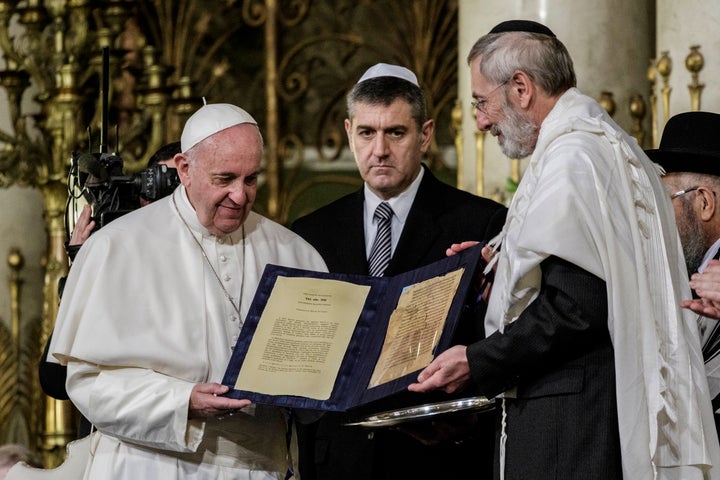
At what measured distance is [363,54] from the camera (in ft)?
29.4

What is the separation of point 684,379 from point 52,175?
5.58 m

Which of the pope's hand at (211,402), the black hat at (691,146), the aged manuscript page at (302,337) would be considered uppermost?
the black hat at (691,146)

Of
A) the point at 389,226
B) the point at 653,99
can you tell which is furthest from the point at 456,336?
the point at 653,99

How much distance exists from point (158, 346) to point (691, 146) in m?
1.87

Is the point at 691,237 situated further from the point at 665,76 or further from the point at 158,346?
the point at 665,76

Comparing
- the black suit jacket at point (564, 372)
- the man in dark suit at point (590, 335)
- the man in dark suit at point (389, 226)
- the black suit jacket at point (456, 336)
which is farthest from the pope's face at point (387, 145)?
the black suit jacket at point (564, 372)

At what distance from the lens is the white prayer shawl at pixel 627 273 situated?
334 centimetres

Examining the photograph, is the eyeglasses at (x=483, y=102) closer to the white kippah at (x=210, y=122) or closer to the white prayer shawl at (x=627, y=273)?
the white prayer shawl at (x=627, y=273)

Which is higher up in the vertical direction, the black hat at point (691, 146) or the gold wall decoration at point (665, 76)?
the gold wall decoration at point (665, 76)

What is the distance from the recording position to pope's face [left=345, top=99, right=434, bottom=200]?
459cm

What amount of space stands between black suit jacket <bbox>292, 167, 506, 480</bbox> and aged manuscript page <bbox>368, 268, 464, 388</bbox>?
19.2 inches

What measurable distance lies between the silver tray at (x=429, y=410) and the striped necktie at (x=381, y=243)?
902 millimetres

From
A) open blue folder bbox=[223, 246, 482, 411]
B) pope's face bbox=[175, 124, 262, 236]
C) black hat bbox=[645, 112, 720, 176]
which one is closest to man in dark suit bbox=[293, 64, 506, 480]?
black hat bbox=[645, 112, 720, 176]

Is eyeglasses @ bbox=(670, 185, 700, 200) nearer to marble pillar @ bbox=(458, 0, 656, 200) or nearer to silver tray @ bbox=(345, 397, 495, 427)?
silver tray @ bbox=(345, 397, 495, 427)
